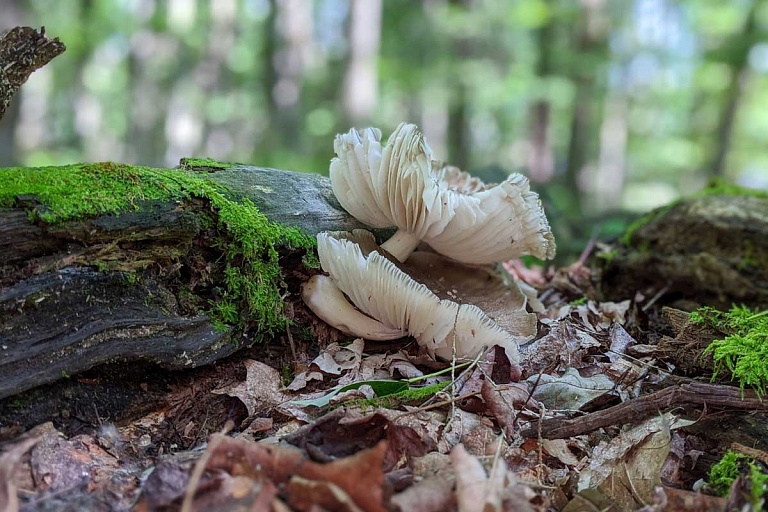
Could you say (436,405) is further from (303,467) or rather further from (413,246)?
(413,246)

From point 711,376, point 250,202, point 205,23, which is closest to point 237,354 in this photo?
point 250,202

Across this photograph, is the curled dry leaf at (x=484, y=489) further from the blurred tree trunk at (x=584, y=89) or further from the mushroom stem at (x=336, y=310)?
the blurred tree trunk at (x=584, y=89)

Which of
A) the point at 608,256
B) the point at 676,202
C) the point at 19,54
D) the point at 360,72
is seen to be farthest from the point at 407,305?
the point at 360,72

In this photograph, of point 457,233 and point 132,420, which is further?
point 457,233

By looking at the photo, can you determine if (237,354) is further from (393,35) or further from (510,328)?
(393,35)

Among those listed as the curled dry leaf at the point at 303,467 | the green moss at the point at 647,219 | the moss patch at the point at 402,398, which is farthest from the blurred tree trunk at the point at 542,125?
the curled dry leaf at the point at 303,467

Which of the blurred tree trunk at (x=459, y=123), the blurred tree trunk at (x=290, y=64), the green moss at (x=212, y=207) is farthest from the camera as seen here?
the blurred tree trunk at (x=290, y=64)
